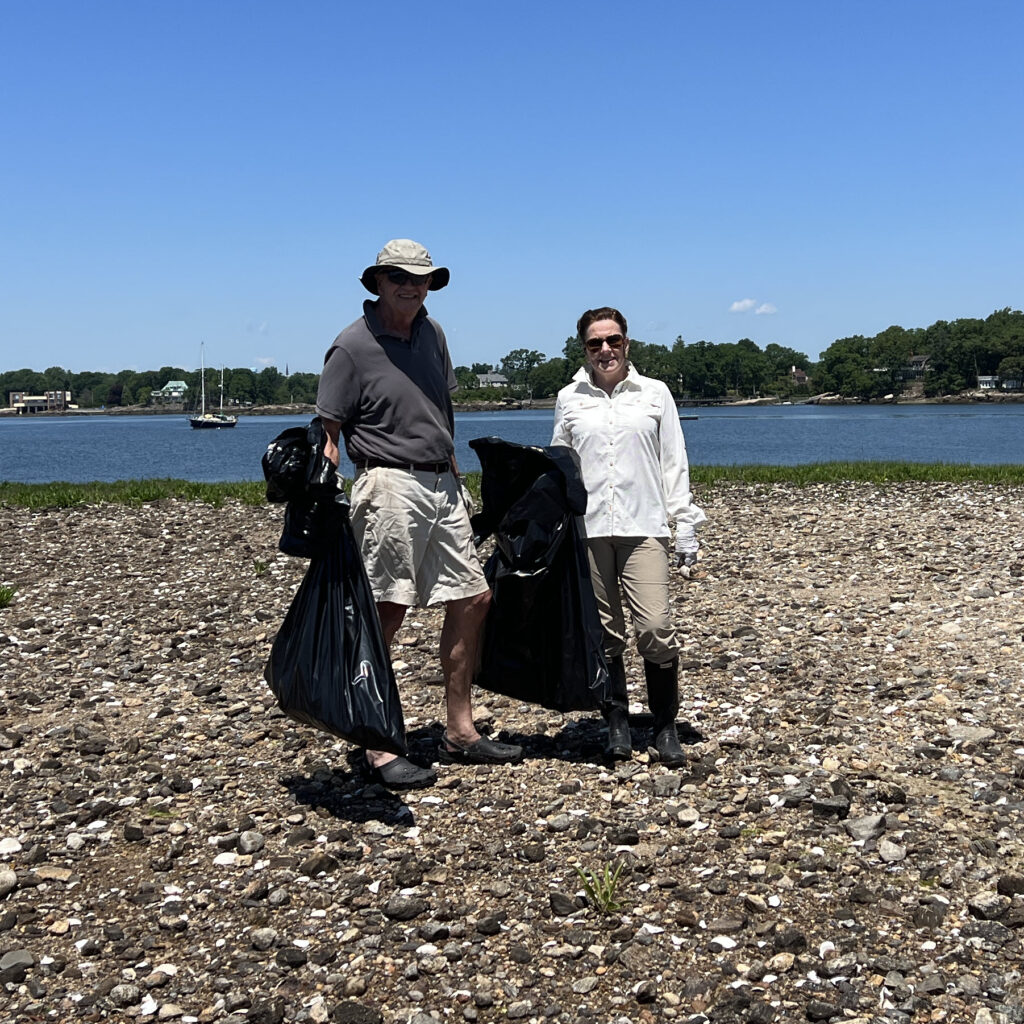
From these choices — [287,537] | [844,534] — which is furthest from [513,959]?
[844,534]

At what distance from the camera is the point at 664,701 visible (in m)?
5.99

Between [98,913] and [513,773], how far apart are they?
2.15 metres

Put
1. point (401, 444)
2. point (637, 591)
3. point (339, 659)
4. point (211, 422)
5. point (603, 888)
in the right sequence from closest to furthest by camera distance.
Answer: point (603, 888) → point (339, 659) → point (401, 444) → point (637, 591) → point (211, 422)

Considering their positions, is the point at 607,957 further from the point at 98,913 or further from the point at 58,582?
the point at 58,582

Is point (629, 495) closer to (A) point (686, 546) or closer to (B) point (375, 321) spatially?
(A) point (686, 546)

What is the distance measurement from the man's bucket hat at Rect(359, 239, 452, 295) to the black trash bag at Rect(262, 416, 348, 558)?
0.75 metres

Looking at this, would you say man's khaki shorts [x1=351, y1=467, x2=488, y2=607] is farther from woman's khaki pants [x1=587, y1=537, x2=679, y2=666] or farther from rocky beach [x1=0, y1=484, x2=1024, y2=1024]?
rocky beach [x1=0, y1=484, x2=1024, y2=1024]

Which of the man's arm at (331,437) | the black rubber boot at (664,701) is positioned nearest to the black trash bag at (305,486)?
the man's arm at (331,437)

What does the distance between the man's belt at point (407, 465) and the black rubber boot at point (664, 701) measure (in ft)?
Answer: 4.93

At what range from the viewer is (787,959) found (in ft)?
12.8

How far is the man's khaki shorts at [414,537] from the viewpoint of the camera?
17.8 ft

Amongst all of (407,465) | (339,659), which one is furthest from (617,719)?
(407,465)

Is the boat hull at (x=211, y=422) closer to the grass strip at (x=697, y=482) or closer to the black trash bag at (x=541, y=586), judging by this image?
the grass strip at (x=697, y=482)

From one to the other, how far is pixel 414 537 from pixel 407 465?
347 mm
